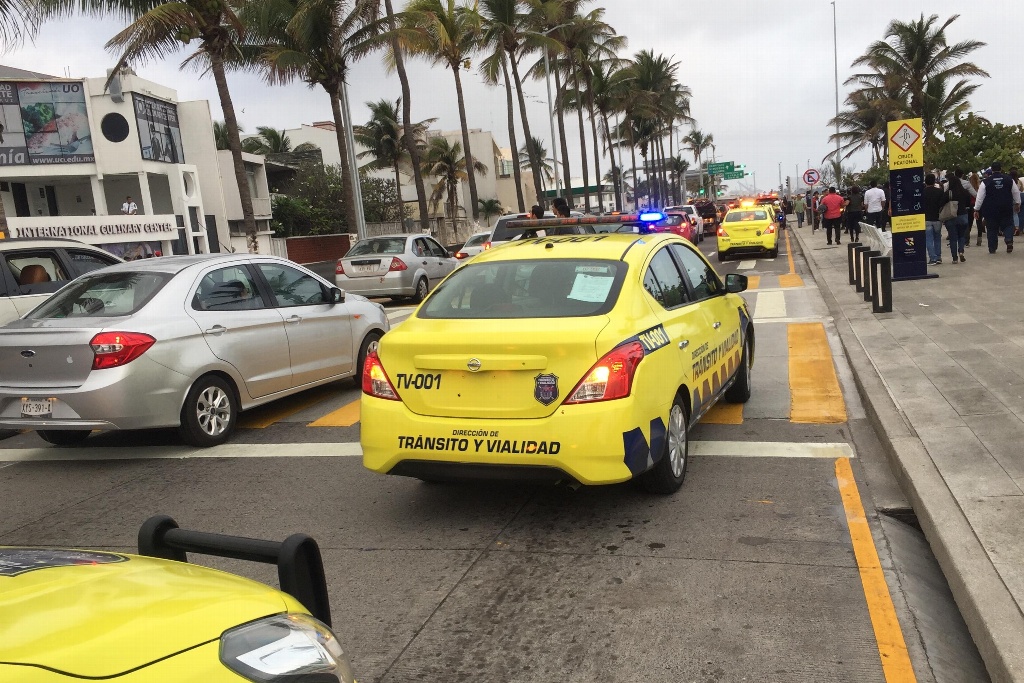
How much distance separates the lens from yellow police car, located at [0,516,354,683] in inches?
69.2

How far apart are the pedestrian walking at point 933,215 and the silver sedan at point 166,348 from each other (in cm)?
1307

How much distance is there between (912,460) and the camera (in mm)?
5559

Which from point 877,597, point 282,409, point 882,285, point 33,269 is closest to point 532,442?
point 877,597

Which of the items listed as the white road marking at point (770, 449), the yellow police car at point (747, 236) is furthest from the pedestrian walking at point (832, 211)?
the white road marking at point (770, 449)

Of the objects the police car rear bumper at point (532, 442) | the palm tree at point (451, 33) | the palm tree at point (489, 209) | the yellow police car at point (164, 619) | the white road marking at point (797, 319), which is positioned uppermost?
the palm tree at point (451, 33)

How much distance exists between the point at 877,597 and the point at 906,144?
1222 cm

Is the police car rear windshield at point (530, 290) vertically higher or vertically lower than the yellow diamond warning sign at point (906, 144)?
lower

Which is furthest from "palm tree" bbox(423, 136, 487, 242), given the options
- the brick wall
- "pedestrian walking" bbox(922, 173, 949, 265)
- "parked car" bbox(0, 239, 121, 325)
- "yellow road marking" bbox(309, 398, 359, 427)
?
"yellow road marking" bbox(309, 398, 359, 427)

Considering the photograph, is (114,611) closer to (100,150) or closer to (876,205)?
(876,205)

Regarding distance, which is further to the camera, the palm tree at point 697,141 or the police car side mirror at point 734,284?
the palm tree at point 697,141

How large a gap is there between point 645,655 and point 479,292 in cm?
280

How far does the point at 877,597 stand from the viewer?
13.1 ft

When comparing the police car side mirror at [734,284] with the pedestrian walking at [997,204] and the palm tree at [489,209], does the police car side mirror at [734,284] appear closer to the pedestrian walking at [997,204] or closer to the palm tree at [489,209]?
the pedestrian walking at [997,204]

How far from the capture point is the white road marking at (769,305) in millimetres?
13875
